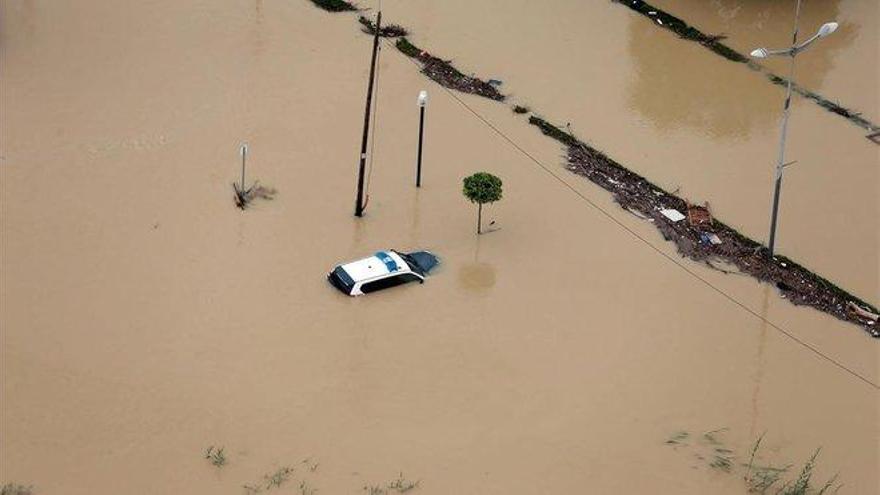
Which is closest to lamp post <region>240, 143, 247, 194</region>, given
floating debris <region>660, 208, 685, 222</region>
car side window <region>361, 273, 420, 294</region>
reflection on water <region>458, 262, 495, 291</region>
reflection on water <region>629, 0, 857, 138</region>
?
car side window <region>361, 273, 420, 294</region>

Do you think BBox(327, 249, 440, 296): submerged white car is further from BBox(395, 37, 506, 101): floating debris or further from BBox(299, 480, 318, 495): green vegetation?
BBox(395, 37, 506, 101): floating debris

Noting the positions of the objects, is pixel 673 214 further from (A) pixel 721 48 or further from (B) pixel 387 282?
(A) pixel 721 48

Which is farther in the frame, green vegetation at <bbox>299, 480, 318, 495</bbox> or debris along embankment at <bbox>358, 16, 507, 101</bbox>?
debris along embankment at <bbox>358, 16, 507, 101</bbox>

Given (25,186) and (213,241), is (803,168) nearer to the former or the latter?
(213,241)

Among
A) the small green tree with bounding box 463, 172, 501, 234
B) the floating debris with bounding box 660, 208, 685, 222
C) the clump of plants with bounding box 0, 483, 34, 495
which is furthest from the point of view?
the floating debris with bounding box 660, 208, 685, 222

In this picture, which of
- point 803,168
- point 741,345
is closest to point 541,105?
point 803,168

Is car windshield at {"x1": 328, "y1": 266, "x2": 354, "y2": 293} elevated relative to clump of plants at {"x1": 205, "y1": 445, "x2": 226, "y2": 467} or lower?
elevated

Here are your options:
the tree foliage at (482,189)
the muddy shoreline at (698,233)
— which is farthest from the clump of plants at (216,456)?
the muddy shoreline at (698,233)

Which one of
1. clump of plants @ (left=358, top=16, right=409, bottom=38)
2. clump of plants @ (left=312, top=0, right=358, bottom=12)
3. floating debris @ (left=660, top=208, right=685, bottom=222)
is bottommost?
floating debris @ (left=660, top=208, right=685, bottom=222)
